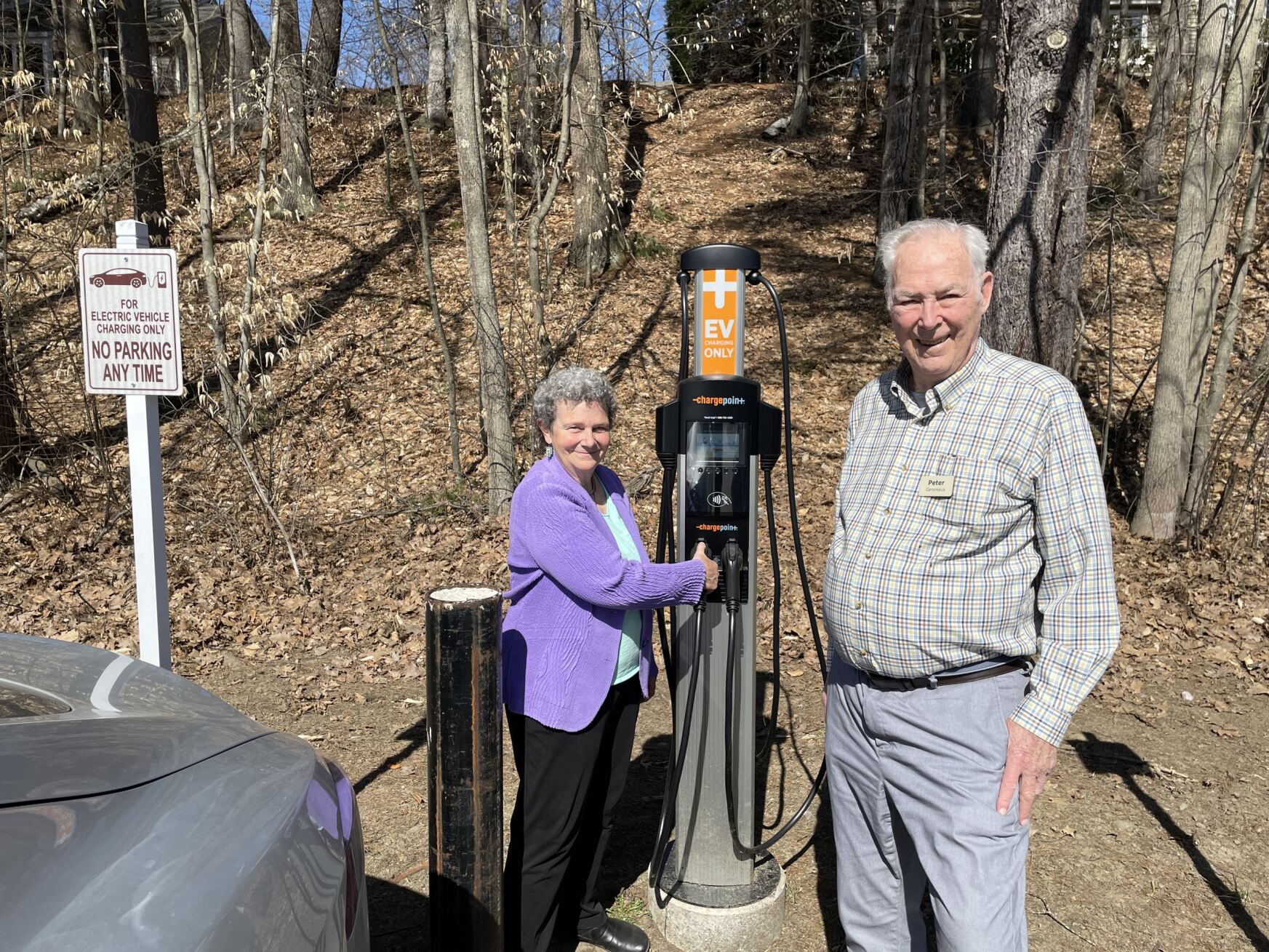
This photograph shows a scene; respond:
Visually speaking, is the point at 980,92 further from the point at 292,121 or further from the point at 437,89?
the point at 292,121

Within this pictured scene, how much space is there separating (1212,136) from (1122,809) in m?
5.00

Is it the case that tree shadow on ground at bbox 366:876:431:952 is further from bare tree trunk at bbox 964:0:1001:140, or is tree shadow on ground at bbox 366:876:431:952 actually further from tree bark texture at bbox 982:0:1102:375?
bare tree trunk at bbox 964:0:1001:140

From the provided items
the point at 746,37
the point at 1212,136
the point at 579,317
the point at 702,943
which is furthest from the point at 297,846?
the point at 746,37

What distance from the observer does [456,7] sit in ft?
23.0

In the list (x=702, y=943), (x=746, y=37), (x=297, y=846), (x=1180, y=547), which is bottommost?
(x=702, y=943)

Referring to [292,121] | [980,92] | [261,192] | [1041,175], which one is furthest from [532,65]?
[980,92]

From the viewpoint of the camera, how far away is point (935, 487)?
2.29 meters

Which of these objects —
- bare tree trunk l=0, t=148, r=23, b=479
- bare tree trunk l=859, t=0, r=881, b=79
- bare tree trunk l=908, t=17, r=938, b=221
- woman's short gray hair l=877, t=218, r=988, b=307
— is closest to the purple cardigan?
woman's short gray hair l=877, t=218, r=988, b=307

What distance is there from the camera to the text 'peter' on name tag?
2264 millimetres

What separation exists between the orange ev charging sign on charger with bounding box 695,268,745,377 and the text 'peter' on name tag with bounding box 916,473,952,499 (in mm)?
949

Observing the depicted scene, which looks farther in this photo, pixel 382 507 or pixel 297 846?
pixel 382 507

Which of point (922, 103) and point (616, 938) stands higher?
point (922, 103)

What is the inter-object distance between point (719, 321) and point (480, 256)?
4645 mm

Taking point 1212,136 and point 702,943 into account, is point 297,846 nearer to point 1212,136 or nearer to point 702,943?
point 702,943
